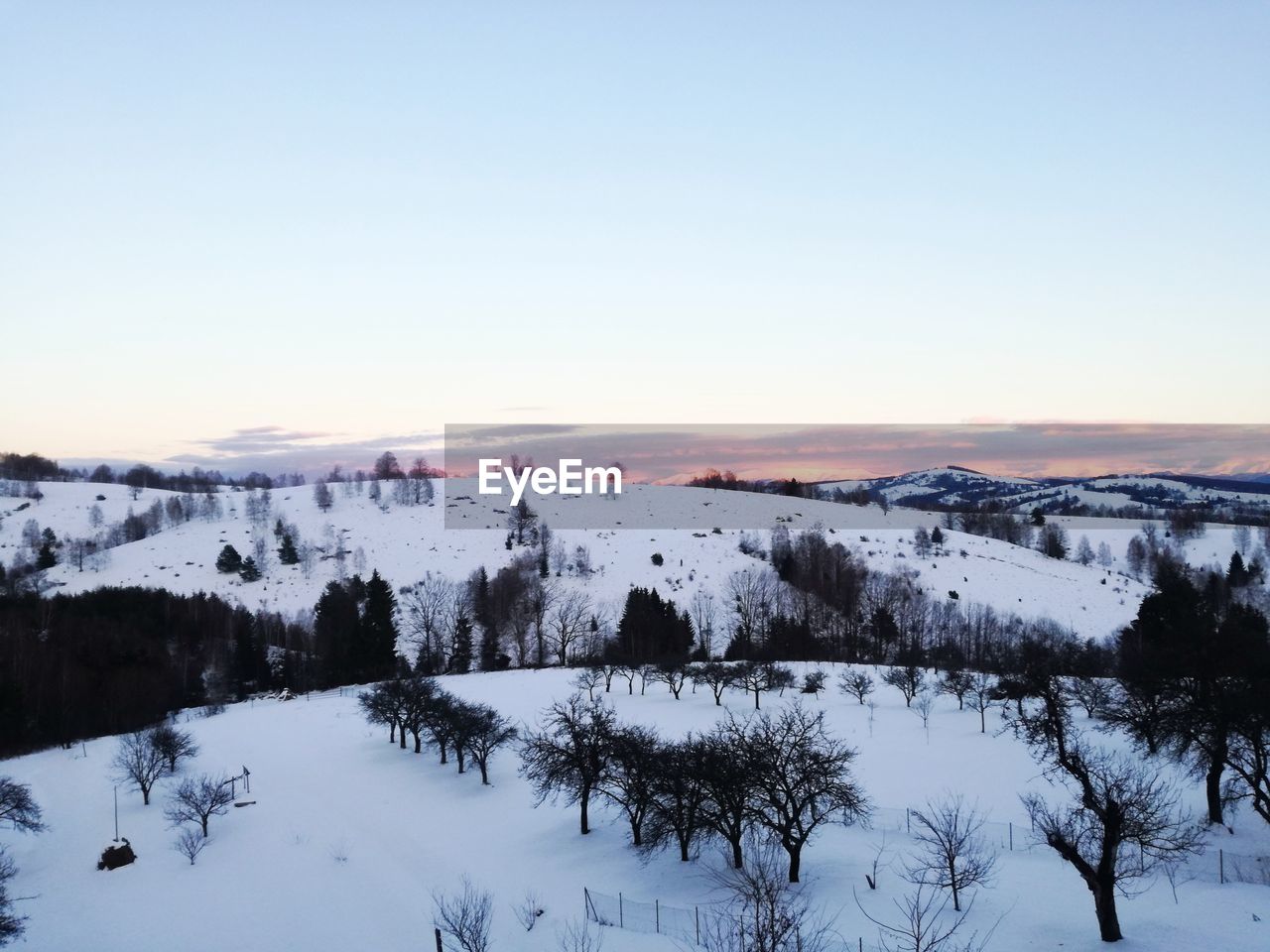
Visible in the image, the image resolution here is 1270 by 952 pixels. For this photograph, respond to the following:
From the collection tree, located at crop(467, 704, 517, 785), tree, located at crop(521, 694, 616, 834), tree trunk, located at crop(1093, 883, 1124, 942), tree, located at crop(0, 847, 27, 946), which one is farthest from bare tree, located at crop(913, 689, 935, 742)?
tree, located at crop(0, 847, 27, 946)

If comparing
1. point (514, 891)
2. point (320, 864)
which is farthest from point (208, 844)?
point (514, 891)

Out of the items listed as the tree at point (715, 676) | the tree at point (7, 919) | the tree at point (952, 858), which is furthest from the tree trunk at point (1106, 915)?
the tree at point (715, 676)

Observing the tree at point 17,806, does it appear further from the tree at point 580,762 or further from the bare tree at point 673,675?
the bare tree at point 673,675

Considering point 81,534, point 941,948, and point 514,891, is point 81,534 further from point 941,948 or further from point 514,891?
point 941,948

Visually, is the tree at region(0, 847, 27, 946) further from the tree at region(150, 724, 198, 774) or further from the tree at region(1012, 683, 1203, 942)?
the tree at region(1012, 683, 1203, 942)

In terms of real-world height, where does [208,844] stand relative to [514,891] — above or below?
below
